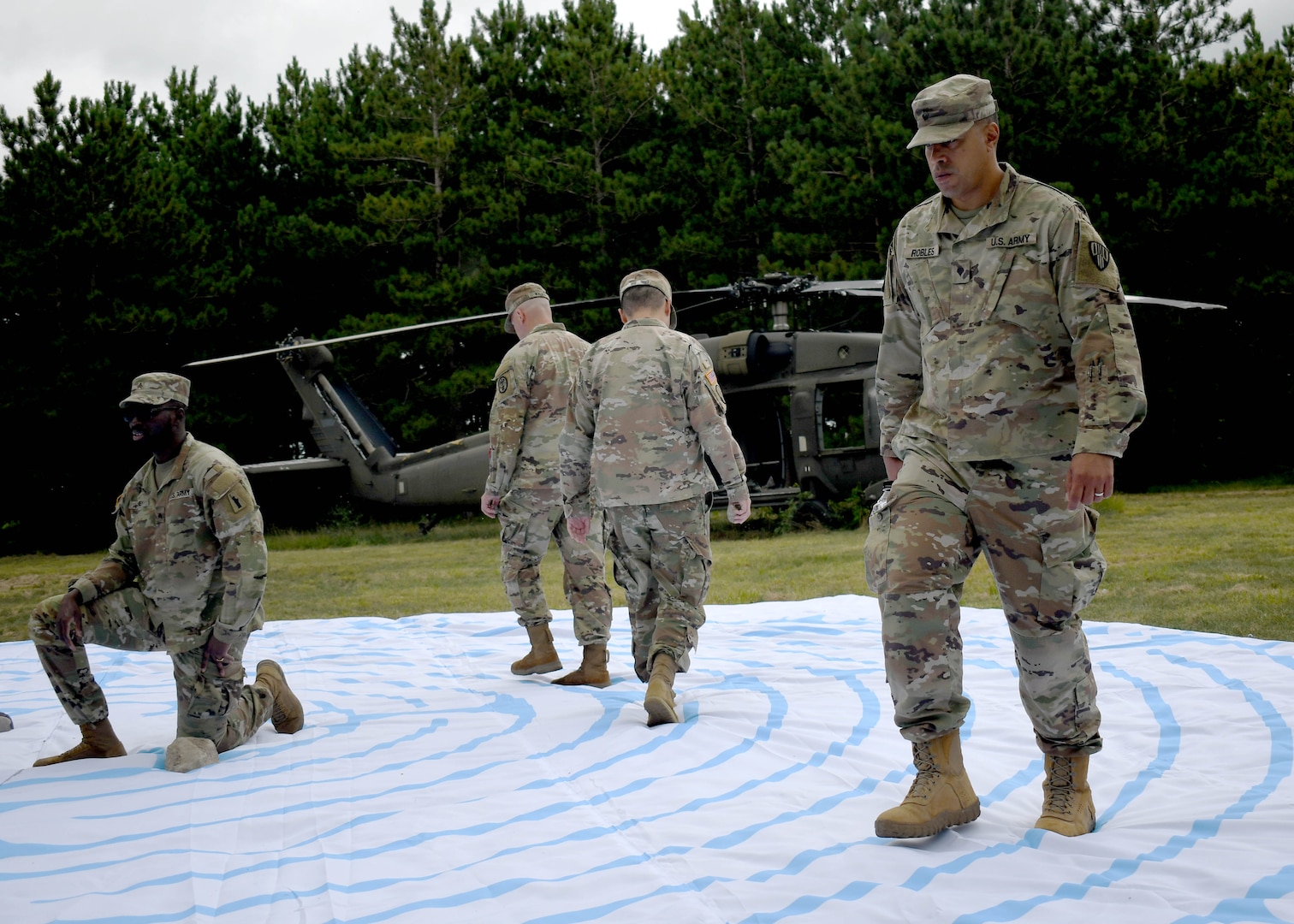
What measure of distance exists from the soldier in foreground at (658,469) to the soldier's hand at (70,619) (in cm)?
202

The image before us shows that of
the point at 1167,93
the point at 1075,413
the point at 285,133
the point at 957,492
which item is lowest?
the point at 957,492

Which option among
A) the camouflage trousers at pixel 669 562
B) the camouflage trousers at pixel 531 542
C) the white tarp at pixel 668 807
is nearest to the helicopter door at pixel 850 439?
the white tarp at pixel 668 807

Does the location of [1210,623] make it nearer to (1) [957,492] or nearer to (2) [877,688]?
(2) [877,688]

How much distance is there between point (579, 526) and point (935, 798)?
246 cm

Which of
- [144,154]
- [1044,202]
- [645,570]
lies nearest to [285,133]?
[144,154]

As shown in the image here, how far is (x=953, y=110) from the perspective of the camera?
2848 millimetres

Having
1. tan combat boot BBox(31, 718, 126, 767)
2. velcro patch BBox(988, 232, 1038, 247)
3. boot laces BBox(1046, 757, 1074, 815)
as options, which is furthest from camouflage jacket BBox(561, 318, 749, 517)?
tan combat boot BBox(31, 718, 126, 767)

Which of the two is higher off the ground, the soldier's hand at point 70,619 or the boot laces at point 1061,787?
the soldier's hand at point 70,619

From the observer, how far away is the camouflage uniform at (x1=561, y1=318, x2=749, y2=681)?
Result: 4602 mm

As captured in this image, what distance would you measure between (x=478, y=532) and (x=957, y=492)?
14900 mm

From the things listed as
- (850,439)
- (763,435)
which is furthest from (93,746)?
(850,439)

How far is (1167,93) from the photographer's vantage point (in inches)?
786

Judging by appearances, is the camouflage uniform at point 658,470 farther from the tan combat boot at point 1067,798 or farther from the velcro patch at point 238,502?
the tan combat boot at point 1067,798

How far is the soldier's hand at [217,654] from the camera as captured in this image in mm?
4012
